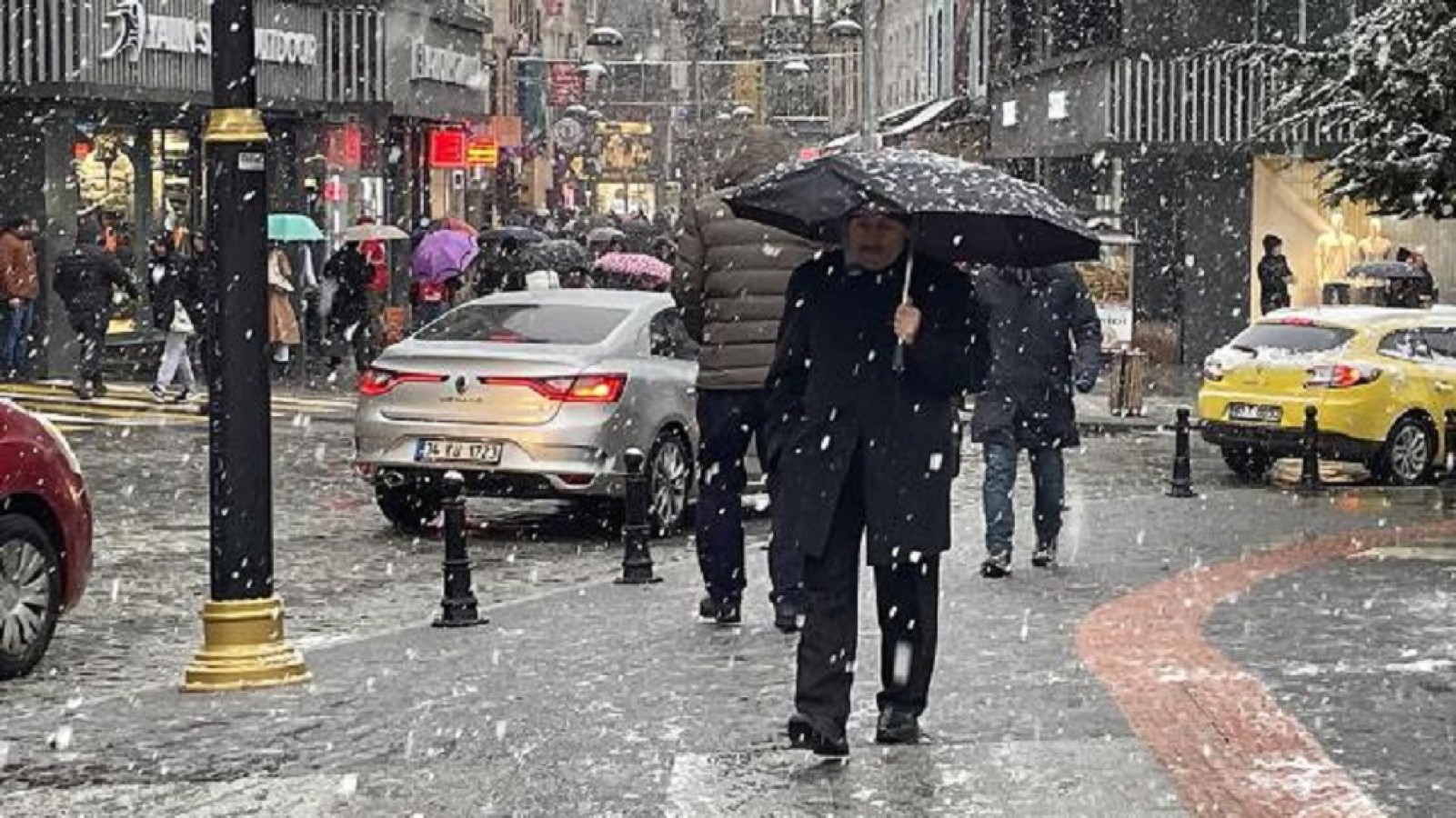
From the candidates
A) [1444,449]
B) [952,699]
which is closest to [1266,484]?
[1444,449]

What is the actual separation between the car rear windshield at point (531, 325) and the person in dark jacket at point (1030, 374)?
10.4 ft

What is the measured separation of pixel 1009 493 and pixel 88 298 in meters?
15.2

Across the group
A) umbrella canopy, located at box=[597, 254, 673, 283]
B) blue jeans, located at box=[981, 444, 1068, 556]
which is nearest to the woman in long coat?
umbrella canopy, located at box=[597, 254, 673, 283]

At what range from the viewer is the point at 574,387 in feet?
48.5

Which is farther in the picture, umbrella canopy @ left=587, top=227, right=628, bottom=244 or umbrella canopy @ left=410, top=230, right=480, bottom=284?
umbrella canopy @ left=587, top=227, right=628, bottom=244

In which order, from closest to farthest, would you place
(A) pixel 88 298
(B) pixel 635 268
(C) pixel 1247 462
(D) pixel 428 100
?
(C) pixel 1247 462
(A) pixel 88 298
(B) pixel 635 268
(D) pixel 428 100

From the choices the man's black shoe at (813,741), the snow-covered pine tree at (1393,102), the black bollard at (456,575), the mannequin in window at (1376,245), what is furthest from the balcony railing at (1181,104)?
the man's black shoe at (813,741)

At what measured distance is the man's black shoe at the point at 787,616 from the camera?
405 inches

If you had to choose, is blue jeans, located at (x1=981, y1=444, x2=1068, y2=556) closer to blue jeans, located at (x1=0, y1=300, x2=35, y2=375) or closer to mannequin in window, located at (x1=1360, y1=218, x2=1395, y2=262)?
blue jeans, located at (x1=0, y1=300, x2=35, y2=375)

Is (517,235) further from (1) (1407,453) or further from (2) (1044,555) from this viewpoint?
(2) (1044,555)

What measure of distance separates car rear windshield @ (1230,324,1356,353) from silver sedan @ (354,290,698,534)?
6396mm

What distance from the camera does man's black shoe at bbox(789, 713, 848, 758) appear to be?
758cm

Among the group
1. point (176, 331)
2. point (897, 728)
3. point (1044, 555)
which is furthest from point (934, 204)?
point (176, 331)

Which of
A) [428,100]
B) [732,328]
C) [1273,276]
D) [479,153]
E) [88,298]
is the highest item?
[428,100]
